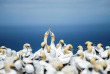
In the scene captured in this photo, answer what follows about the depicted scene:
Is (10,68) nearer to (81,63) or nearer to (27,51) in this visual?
(81,63)

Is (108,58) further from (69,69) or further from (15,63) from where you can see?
(15,63)

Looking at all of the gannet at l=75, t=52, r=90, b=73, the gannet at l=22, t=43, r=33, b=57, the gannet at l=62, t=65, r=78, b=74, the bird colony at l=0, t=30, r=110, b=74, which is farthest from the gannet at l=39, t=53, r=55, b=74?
the gannet at l=22, t=43, r=33, b=57

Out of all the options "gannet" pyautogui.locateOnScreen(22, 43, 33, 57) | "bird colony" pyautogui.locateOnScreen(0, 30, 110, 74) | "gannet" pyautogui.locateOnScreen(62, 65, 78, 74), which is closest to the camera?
"bird colony" pyautogui.locateOnScreen(0, 30, 110, 74)

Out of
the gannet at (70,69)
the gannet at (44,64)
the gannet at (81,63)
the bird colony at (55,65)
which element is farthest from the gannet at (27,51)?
the gannet at (81,63)

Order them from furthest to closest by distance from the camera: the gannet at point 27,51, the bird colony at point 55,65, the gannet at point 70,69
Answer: the gannet at point 27,51 → the gannet at point 70,69 → the bird colony at point 55,65

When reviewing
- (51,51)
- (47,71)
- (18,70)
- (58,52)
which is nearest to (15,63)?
(18,70)

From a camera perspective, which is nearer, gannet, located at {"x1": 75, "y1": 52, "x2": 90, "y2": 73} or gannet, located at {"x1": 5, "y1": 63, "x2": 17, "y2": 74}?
gannet, located at {"x1": 5, "y1": 63, "x2": 17, "y2": 74}

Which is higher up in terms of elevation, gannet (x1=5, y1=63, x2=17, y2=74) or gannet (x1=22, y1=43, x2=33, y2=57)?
gannet (x1=22, y1=43, x2=33, y2=57)

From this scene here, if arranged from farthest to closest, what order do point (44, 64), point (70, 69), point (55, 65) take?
1. point (70, 69)
2. point (44, 64)
3. point (55, 65)

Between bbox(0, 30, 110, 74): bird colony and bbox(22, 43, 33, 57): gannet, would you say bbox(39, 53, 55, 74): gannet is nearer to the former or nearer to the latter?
bbox(0, 30, 110, 74): bird colony

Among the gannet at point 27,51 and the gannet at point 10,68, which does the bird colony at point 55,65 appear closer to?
the gannet at point 10,68

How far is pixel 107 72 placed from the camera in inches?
142

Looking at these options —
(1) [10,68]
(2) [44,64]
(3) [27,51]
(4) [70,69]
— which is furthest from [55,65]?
(3) [27,51]

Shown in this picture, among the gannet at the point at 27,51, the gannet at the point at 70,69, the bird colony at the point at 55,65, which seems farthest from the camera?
the gannet at the point at 27,51
